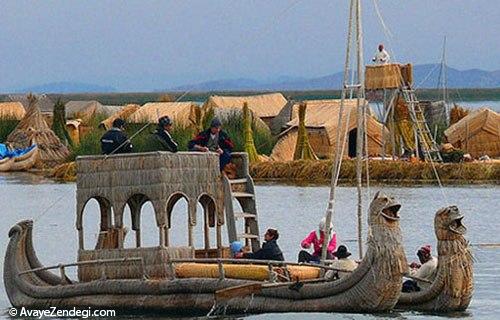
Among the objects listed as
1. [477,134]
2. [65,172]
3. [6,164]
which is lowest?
[6,164]

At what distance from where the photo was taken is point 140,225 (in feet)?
89.4

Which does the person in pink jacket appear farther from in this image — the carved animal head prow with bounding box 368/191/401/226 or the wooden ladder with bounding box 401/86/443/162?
the wooden ladder with bounding box 401/86/443/162

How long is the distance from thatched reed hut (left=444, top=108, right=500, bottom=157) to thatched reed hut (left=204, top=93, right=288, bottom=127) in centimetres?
1284

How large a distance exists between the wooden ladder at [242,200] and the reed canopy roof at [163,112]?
40.1 m

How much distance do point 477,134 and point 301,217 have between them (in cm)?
1548

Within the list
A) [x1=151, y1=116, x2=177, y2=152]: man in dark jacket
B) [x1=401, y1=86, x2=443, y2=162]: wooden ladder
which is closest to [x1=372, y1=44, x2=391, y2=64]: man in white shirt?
[x1=401, y1=86, x2=443, y2=162]: wooden ladder

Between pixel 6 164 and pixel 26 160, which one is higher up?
pixel 26 160

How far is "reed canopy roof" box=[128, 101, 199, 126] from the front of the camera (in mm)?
65625

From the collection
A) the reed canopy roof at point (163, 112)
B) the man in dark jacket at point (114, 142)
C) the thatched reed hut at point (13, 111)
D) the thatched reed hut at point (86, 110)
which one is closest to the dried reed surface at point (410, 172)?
the reed canopy roof at point (163, 112)

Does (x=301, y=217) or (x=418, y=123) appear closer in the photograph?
(x=301, y=217)

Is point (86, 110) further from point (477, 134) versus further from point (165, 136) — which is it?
point (165, 136)

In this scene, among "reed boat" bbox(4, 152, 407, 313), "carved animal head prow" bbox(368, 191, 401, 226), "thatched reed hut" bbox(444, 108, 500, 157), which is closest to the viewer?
"carved animal head prow" bbox(368, 191, 401, 226)

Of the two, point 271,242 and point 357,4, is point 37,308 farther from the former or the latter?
point 357,4

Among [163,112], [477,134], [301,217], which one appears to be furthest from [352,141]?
[301,217]
